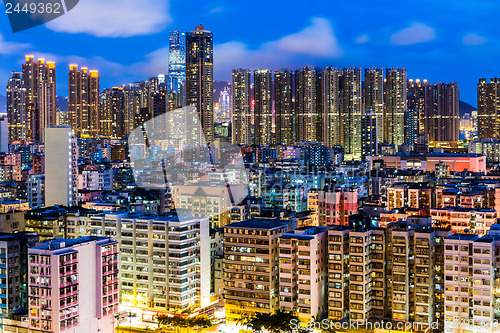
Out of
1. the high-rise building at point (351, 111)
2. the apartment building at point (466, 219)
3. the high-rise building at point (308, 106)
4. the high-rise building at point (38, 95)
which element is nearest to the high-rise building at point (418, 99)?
the high-rise building at point (351, 111)

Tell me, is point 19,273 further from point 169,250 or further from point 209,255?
point 209,255

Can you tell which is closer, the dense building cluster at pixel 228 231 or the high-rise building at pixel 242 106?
the dense building cluster at pixel 228 231

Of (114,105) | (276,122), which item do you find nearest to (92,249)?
(276,122)

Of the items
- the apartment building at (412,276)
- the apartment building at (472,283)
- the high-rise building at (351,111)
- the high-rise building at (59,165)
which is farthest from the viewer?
the high-rise building at (351,111)

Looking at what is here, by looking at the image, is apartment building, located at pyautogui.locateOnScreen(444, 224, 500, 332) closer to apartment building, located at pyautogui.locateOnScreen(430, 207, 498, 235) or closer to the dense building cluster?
the dense building cluster

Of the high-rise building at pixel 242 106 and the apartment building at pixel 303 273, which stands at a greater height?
the high-rise building at pixel 242 106

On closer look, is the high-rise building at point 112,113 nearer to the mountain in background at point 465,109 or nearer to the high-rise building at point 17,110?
the high-rise building at point 17,110
